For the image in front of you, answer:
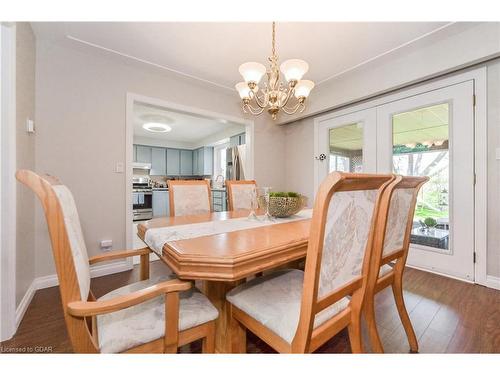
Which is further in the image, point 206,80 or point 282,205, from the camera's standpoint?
point 206,80

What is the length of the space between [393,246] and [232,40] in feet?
7.06

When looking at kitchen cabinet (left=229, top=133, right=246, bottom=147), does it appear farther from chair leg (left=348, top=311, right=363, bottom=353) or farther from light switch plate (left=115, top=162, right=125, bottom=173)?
chair leg (left=348, top=311, right=363, bottom=353)

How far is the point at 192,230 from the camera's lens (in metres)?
1.21

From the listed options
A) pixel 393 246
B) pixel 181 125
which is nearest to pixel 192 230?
pixel 393 246

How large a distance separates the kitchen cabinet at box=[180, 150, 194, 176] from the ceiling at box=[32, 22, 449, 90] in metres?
4.16

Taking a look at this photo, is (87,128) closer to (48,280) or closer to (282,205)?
(48,280)

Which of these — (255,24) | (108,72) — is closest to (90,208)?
(108,72)

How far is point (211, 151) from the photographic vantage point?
6.09 m

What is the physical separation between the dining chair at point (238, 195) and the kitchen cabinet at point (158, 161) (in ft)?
14.4

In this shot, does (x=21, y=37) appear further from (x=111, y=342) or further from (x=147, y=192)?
(x=147, y=192)

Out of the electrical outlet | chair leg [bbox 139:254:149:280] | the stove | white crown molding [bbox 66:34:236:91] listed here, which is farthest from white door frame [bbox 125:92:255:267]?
the stove

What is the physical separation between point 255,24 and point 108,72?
1.65 m

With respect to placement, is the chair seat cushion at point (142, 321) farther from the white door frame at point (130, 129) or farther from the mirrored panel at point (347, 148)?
the mirrored panel at point (347, 148)

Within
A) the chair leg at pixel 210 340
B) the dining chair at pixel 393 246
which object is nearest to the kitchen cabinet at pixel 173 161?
the chair leg at pixel 210 340
